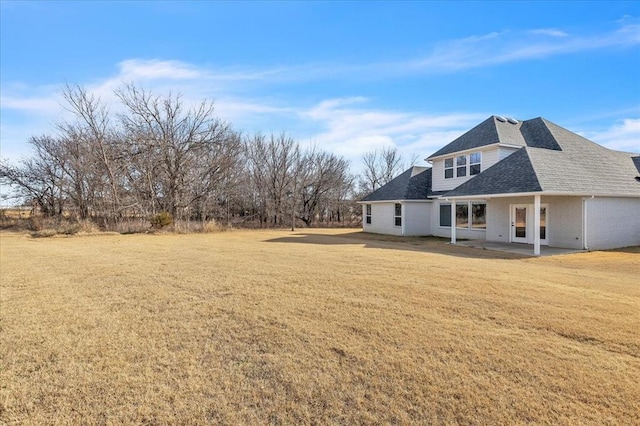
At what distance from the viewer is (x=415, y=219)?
20922 mm

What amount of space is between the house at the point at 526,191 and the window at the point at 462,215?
0.17 ft

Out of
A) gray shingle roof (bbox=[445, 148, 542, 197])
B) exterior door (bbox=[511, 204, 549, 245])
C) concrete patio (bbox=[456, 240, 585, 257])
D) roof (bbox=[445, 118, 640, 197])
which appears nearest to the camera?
concrete patio (bbox=[456, 240, 585, 257])

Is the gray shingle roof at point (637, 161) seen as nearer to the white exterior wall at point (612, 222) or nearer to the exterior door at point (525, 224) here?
the white exterior wall at point (612, 222)

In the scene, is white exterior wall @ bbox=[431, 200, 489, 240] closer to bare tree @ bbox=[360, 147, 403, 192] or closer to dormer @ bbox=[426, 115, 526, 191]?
dormer @ bbox=[426, 115, 526, 191]

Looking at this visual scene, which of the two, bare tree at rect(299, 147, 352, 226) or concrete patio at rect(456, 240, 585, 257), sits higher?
bare tree at rect(299, 147, 352, 226)

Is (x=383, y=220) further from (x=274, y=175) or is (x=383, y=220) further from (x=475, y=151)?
(x=274, y=175)

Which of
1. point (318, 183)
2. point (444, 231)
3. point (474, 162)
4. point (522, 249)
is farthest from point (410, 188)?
point (318, 183)

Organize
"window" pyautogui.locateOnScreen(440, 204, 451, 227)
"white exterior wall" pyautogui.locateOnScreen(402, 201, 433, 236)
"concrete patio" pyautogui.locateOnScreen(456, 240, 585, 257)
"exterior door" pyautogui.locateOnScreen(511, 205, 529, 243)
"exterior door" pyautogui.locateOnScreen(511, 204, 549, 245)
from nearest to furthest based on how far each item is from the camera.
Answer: "concrete patio" pyautogui.locateOnScreen(456, 240, 585, 257), "exterior door" pyautogui.locateOnScreen(511, 204, 549, 245), "exterior door" pyautogui.locateOnScreen(511, 205, 529, 243), "window" pyautogui.locateOnScreen(440, 204, 451, 227), "white exterior wall" pyautogui.locateOnScreen(402, 201, 433, 236)

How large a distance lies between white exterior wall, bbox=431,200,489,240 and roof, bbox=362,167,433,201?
898 mm

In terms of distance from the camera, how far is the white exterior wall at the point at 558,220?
13721 millimetres

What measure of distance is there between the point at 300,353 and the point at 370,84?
1590 cm

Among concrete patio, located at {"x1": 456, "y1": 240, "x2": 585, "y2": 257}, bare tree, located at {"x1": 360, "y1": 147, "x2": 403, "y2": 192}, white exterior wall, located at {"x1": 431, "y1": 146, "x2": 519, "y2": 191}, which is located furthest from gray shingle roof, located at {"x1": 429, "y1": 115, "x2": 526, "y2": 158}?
bare tree, located at {"x1": 360, "y1": 147, "x2": 403, "y2": 192}

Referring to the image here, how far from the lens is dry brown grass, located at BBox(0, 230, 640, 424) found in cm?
280

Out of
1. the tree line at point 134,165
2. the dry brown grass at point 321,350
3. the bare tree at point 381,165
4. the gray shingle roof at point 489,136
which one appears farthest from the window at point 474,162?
the bare tree at point 381,165
